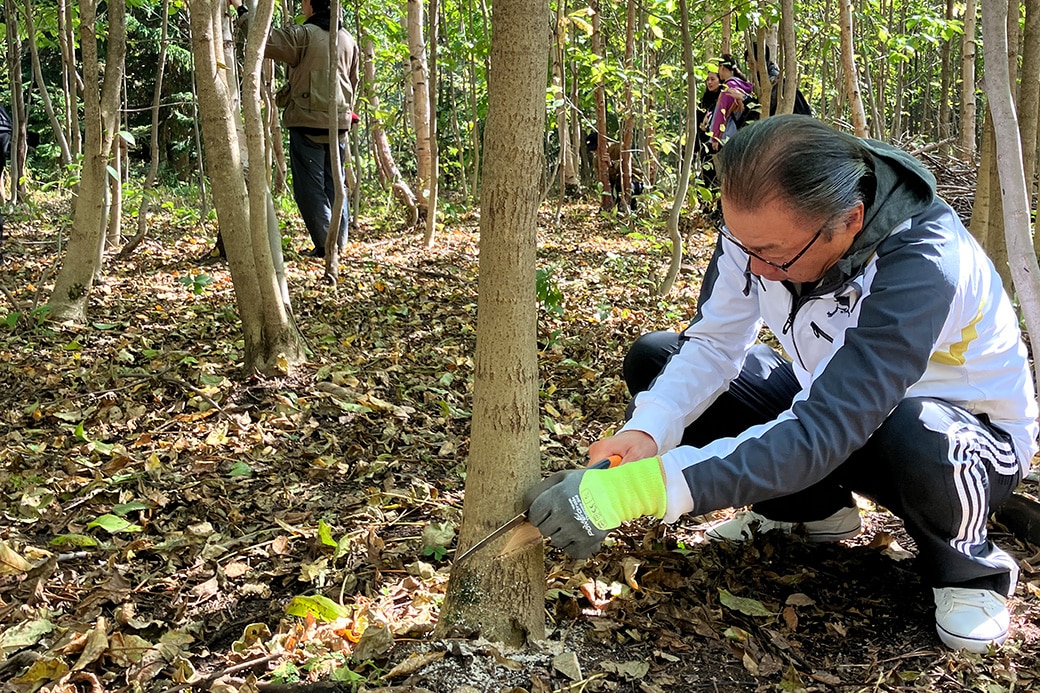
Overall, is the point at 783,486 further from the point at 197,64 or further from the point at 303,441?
the point at 197,64

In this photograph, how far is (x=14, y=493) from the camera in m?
2.71

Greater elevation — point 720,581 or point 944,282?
point 944,282

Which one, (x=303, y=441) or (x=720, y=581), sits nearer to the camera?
(x=720, y=581)

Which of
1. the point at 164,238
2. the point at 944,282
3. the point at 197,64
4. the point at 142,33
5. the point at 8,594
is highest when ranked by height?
the point at 142,33

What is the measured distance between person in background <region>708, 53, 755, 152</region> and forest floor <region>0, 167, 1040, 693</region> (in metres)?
4.64

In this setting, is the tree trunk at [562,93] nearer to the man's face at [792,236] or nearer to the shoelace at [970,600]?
the man's face at [792,236]

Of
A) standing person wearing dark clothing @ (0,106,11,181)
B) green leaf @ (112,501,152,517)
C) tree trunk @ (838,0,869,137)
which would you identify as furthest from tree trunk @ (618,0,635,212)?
green leaf @ (112,501,152,517)

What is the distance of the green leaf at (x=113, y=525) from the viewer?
2.48 m

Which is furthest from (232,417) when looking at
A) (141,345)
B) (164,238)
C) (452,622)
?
(164,238)

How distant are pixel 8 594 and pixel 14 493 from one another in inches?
25.2

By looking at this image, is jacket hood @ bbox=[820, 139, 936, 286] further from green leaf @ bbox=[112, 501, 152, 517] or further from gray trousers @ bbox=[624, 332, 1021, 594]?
green leaf @ bbox=[112, 501, 152, 517]

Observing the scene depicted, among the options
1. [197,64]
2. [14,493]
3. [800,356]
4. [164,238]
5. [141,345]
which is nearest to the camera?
[800,356]

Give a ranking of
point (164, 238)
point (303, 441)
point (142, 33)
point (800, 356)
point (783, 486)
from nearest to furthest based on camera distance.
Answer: point (783, 486), point (800, 356), point (303, 441), point (164, 238), point (142, 33)

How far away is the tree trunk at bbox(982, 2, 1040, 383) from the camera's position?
2.18m
